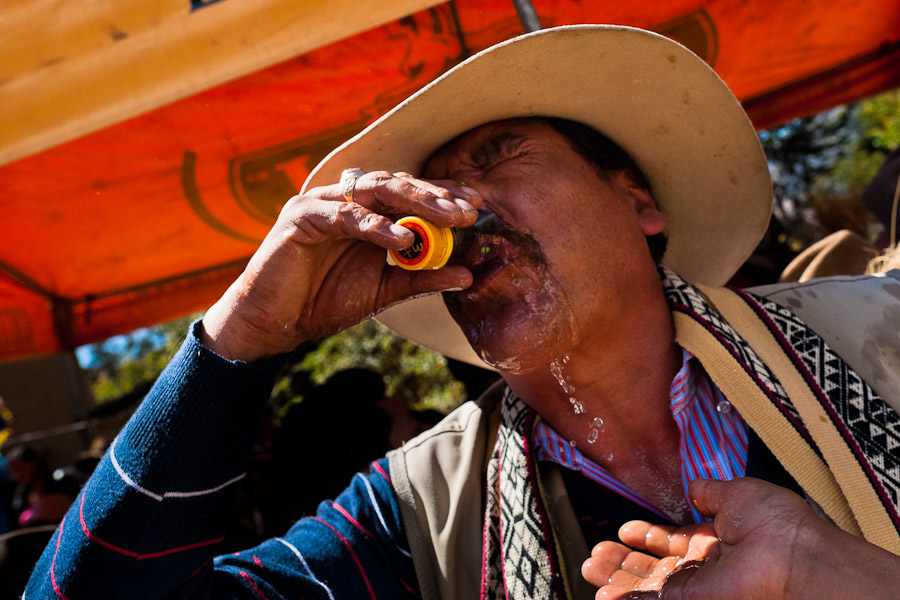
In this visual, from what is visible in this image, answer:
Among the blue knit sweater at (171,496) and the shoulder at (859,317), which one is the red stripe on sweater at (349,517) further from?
the shoulder at (859,317)

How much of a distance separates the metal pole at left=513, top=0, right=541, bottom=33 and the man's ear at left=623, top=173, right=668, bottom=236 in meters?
0.51

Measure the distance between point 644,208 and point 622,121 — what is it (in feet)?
0.88

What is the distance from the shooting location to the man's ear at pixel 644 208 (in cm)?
197

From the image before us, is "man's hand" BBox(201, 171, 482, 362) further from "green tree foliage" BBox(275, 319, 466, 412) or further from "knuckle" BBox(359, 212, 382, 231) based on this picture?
"green tree foliage" BBox(275, 319, 466, 412)

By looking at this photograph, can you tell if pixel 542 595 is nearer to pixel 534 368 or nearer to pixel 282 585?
pixel 534 368

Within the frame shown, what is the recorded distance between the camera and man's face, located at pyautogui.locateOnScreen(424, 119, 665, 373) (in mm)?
1575

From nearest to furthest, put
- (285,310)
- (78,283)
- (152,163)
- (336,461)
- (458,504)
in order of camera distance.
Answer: (285,310) → (458,504) → (152,163) → (78,283) → (336,461)

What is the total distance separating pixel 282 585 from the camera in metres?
1.64

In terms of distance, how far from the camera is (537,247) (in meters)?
1.61

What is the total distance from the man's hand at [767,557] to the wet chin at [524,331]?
1.66 feet

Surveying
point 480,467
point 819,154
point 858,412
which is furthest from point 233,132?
point 819,154

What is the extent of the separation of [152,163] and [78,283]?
899 mm

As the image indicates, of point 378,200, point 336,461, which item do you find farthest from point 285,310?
point 336,461

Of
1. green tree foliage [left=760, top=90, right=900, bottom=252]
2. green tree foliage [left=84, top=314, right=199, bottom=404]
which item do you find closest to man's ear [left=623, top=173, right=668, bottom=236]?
green tree foliage [left=760, top=90, right=900, bottom=252]
